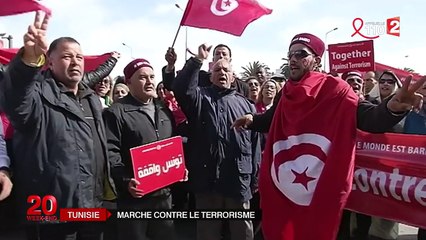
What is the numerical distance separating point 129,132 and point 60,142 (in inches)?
36.3

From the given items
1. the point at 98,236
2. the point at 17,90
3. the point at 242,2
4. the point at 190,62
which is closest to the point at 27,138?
the point at 17,90

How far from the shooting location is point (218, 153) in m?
4.65

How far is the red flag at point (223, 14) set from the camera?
4945 mm

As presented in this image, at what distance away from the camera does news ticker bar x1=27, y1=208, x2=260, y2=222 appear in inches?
130

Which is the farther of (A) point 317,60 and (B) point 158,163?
(B) point 158,163

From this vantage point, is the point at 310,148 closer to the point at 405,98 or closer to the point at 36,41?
the point at 405,98

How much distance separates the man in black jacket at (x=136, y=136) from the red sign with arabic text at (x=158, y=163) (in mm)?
93

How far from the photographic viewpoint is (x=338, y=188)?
11.0ft

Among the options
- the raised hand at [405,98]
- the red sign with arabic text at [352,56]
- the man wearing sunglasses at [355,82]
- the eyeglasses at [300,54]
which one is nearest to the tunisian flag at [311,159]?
the eyeglasses at [300,54]

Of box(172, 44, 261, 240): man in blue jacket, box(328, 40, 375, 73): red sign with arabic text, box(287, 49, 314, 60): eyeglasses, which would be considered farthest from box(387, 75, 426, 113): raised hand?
box(328, 40, 375, 73): red sign with arabic text

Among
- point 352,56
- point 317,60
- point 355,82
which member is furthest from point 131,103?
point 352,56

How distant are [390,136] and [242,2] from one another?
6.47 feet

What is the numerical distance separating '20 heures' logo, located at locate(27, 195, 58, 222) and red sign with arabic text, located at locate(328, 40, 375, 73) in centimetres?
600

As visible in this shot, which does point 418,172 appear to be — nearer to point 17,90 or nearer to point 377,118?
point 377,118
